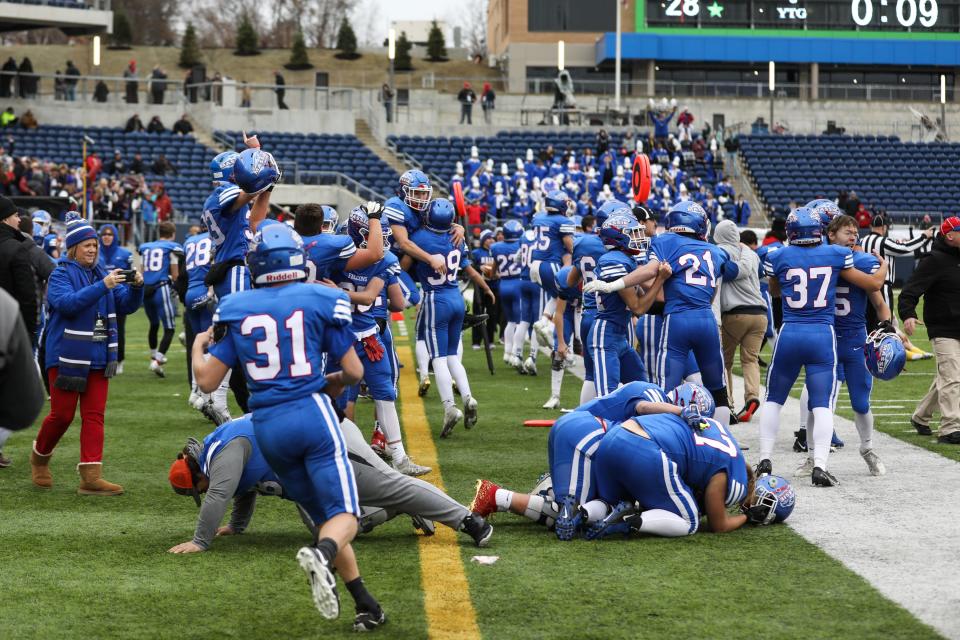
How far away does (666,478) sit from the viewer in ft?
20.8

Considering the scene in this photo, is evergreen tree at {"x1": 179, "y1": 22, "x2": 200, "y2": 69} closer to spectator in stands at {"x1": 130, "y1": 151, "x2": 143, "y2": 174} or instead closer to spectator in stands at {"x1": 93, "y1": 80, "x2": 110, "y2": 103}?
spectator in stands at {"x1": 93, "y1": 80, "x2": 110, "y2": 103}

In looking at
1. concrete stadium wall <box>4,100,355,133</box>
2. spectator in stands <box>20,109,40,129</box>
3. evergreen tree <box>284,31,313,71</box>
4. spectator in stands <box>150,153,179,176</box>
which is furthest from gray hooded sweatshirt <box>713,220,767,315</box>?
evergreen tree <box>284,31,313,71</box>

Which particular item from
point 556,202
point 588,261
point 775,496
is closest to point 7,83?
point 556,202

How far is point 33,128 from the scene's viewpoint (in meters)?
36.9

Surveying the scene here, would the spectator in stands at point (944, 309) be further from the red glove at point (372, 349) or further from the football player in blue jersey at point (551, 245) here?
the red glove at point (372, 349)

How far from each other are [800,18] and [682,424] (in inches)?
1955

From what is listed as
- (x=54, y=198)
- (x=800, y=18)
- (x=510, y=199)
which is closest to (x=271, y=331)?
(x=54, y=198)

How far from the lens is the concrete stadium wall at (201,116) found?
3897 cm

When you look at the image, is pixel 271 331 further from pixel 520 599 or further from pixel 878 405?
pixel 878 405

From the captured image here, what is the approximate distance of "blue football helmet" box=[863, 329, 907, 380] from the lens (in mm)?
8289

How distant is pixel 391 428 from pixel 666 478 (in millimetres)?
2662

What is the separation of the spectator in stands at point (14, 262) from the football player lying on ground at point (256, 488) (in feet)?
8.59

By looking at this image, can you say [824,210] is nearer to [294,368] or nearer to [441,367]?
[441,367]

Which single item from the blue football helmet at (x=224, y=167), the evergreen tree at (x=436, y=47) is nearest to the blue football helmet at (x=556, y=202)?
the blue football helmet at (x=224, y=167)
